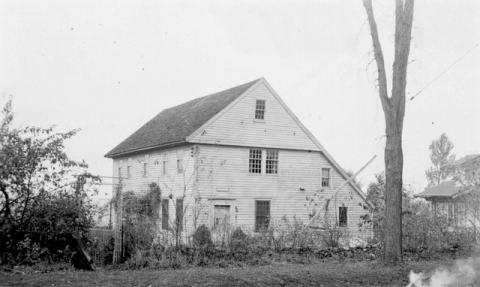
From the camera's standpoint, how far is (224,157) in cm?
2984

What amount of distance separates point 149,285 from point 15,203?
4832 millimetres

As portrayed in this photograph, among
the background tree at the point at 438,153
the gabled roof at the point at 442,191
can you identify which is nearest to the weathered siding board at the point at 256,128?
the gabled roof at the point at 442,191

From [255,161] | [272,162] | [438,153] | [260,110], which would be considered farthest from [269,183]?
[438,153]

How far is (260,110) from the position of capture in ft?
102

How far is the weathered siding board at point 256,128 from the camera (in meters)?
29.7

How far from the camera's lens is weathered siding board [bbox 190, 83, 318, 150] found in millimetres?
29703

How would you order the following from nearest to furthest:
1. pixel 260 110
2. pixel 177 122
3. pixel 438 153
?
pixel 260 110 → pixel 177 122 → pixel 438 153

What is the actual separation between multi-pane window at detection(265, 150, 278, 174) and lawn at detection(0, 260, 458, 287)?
17435mm

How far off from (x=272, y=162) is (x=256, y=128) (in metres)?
2.16

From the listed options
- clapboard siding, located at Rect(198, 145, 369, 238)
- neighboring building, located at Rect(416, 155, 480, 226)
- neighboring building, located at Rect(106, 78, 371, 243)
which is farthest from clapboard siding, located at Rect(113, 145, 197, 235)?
neighboring building, located at Rect(416, 155, 480, 226)

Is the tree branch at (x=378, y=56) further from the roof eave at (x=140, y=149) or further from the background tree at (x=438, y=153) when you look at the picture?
the background tree at (x=438, y=153)

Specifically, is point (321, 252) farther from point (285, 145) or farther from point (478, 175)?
point (285, 145)

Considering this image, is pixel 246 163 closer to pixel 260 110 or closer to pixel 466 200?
pixel 260 110

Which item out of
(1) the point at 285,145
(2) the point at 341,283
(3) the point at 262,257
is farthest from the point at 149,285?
(1) the point at 285,145
